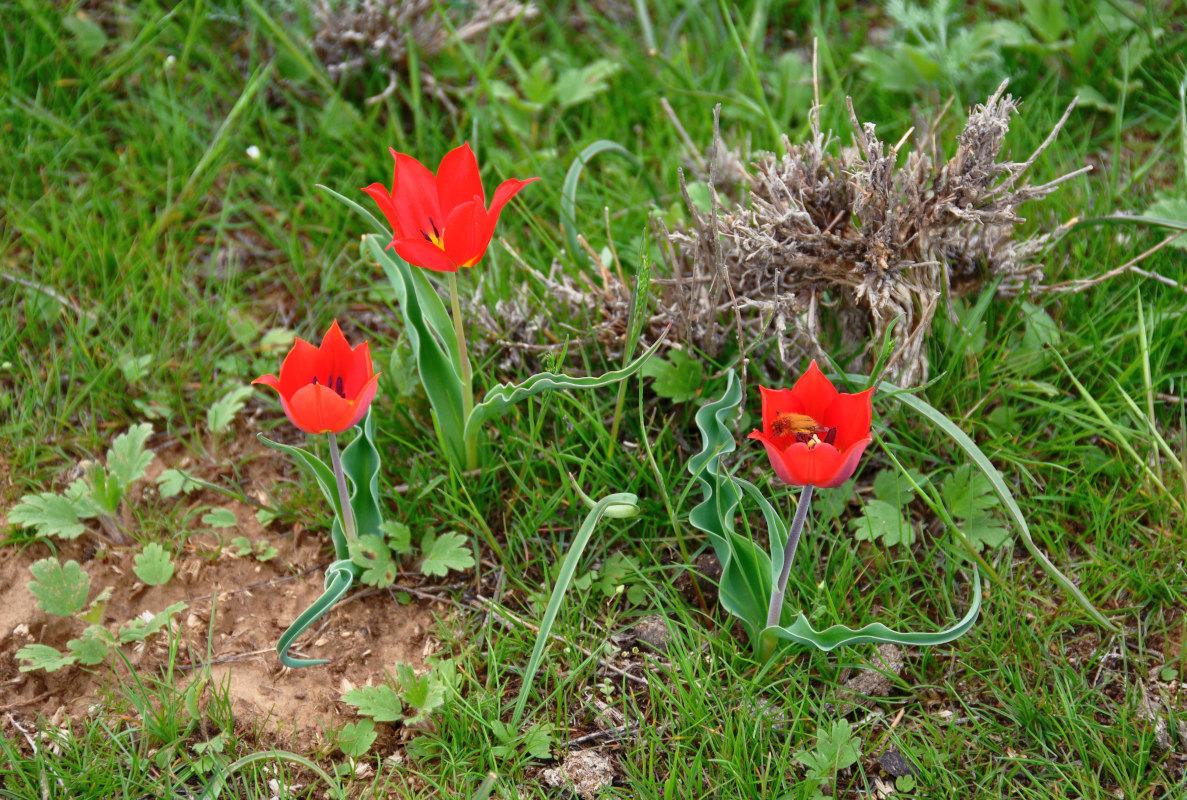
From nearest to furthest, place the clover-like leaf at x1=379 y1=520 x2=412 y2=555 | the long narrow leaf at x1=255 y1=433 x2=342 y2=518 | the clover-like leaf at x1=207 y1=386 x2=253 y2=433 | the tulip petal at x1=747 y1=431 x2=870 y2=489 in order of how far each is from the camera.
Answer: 1. the tulip petal at x1=747 y1=431 x2=870 y2=489
2. the long narrow leaf at x1=255 y1=433 x2=342 y2=518
3. the clover-like leaf at x1=379 y1=520 x2=412 y2=555
4. the clover-like leaf at x1=207 y1=386 x2=253 y2=433

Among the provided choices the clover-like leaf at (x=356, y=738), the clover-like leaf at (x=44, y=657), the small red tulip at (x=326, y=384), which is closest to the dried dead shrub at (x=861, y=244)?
the small red tulip at (x=326, y=384)

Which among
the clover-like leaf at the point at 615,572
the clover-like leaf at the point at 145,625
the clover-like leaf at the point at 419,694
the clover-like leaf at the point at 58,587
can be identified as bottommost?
the clover-like leaf at the point at 615,572

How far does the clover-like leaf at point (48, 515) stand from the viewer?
2.09 meters

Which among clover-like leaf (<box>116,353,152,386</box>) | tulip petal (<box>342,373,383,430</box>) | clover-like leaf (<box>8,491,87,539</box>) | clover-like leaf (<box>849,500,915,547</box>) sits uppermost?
tulip petal (<box>342,373,383,430</box>)

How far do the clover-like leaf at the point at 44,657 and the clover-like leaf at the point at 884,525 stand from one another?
67.6 inches

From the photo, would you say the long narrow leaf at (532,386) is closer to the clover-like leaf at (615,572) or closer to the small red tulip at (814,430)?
the small red tulip at (814,430)

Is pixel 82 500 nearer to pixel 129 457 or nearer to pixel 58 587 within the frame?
pixel 129 457

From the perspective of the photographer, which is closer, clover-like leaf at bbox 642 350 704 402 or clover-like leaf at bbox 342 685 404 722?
clover-like leaf at bbox 342 685 404 722

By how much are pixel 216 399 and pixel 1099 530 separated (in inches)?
88.1

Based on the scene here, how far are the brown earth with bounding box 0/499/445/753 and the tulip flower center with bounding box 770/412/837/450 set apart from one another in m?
0.93

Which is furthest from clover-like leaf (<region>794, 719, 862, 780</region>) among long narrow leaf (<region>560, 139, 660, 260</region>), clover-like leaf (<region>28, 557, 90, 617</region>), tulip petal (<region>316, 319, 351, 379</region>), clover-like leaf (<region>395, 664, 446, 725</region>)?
clover-like leaf (<region>28, 557, 90, 617</region>)

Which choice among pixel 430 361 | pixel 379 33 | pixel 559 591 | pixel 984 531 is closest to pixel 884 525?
pixel 984 531

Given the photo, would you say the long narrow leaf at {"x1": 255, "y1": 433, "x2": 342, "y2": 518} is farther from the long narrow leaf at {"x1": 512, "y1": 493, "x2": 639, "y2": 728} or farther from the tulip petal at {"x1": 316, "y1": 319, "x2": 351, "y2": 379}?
the long narrow leaf at {"x1": 512, "y1": 493, "x2": 639, "y2": 728}

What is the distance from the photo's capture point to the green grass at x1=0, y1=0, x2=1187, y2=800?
1.81 metres
